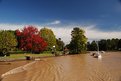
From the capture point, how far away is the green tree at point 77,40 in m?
113

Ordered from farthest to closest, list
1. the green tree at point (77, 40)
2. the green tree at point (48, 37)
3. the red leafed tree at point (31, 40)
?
1. the green tree at point (77, 40)
2. the green tree at point (48, 37)
3. the red leafed tree at point (31, 40)

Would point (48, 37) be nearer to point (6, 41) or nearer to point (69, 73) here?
point (6, 41)

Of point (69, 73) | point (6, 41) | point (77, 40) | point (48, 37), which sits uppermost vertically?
point (48, 37)

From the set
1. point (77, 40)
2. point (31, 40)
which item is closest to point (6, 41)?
point (31, 40)

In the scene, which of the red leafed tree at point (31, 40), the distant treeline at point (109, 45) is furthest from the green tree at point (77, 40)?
the distant treeline at point (109, 45)

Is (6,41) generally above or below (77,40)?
below

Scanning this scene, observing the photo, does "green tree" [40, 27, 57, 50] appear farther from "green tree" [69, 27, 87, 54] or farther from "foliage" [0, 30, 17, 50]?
"foliage" [0, 30, 17, 50]

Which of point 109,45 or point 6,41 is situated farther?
point 109,45

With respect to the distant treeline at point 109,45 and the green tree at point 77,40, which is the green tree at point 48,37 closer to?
the green tree at point 77,40

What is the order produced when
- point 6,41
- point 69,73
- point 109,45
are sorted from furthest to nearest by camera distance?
point 109,45
point 6,41
point 69,73

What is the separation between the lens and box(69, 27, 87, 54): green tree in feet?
370

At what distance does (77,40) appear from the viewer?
113 m

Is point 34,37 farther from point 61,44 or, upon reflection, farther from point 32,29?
point 61,44

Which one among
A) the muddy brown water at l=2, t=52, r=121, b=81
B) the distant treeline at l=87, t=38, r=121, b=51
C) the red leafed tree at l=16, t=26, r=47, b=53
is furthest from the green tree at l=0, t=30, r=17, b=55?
the distant treeline at l=87, t=38, r=121, b=51
